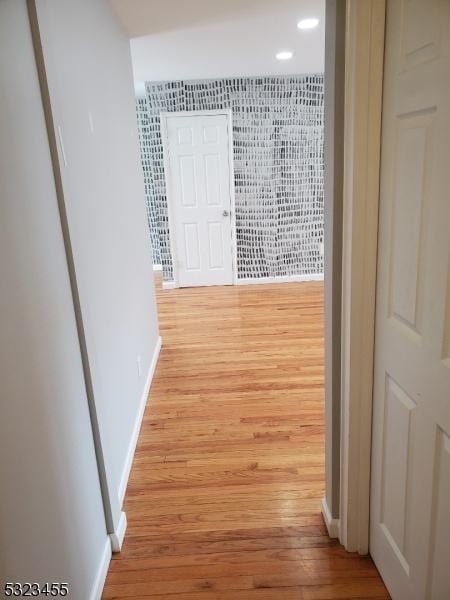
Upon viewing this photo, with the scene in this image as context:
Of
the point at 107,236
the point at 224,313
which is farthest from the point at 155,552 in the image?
the point at 224,313

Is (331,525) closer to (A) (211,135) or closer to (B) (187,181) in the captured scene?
(B) (187,181)

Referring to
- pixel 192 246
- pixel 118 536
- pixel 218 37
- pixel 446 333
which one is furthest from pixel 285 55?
pixel 118 536

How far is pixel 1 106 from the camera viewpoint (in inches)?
42.8

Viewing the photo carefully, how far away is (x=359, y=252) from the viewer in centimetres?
140

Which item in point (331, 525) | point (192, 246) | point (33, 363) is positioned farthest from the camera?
point (192, 246)

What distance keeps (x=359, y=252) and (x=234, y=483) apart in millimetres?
1338

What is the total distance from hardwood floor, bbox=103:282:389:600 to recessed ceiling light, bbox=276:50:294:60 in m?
2.52

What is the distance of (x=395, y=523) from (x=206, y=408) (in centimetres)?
157

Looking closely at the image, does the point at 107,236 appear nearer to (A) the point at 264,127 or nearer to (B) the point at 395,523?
(B) the point at 395,523

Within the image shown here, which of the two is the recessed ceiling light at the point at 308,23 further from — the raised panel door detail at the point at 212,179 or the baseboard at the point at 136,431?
the baseboard at the point at 136,431

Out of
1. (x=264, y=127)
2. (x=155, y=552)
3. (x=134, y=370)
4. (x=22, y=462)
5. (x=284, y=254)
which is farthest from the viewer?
(x=284, y=254)

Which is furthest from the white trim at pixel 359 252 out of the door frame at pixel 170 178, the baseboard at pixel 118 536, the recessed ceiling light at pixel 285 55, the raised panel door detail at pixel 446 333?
the door frame at pixel 170 178

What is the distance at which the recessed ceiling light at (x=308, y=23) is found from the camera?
3046mm

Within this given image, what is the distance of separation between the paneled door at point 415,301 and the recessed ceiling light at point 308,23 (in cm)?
216
